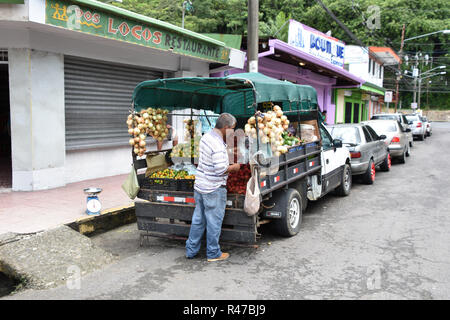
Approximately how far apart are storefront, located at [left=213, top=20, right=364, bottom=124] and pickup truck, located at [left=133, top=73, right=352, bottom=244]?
22.6 feet

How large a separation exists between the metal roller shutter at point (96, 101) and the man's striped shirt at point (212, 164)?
5.34 m

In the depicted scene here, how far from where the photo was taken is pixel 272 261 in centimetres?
519

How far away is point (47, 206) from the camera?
7.21 meters

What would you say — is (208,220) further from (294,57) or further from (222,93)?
(294,57)

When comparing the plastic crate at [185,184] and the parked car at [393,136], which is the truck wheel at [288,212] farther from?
the parked car at [393,136]

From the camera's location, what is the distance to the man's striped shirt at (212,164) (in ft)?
16.5

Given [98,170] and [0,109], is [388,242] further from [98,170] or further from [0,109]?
[0,109]

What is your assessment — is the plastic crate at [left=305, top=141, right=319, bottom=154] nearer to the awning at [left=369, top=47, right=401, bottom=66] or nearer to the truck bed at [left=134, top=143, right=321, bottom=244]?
the truck bed at [left=134, top=143, right=321, bottom=244]

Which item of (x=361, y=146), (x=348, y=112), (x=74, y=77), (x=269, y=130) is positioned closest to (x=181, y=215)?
(x=269, y=130)

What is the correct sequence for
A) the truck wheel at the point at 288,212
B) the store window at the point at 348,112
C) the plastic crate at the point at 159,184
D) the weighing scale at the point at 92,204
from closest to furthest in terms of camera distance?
1. the plastic crate at the point at 159,184
2. the truck wheel at the point at 288,212
3. the weighing scale at the point at 92,204
4. the store window at the point at 348,112

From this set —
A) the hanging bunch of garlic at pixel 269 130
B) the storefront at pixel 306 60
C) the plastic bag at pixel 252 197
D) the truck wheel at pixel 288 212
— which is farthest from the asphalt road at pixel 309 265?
the storefront at pixel 306 60
